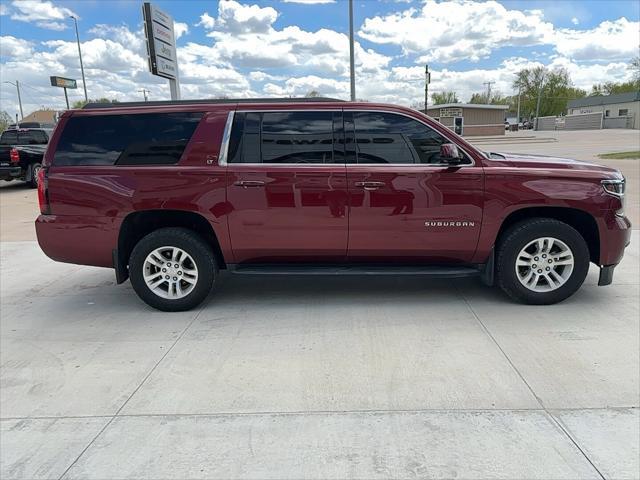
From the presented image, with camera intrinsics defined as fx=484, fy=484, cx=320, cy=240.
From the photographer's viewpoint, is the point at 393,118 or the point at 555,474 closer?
the point at 555,474

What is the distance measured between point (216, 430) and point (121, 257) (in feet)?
7.88

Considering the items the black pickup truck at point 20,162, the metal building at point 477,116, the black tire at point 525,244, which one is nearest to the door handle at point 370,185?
the black tire at point 525,244

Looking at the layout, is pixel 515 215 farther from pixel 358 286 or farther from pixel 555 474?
pixel 555 474

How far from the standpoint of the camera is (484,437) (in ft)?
8.84

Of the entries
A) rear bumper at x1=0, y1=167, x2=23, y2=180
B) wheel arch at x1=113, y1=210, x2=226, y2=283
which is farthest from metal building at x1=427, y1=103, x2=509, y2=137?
wheel arch at x1=113, y1=210, x2=226, y2=283

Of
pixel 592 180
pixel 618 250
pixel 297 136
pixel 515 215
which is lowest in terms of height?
pixel 618 250

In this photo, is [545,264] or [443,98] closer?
[545,264]

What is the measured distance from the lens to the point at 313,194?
4359 mm

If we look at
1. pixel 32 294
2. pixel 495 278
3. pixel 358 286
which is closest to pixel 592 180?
pixel 495 278

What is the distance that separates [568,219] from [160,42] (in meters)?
10.5

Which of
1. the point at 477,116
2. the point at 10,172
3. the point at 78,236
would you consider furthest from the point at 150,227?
the point at 477,116

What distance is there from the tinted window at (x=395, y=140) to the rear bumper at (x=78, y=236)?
7.87ft

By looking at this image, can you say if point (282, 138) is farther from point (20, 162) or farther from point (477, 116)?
point (477, 116)

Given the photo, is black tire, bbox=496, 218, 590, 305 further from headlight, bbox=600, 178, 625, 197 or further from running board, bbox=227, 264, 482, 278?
headlight, bbox=600, 178, 625, 197
